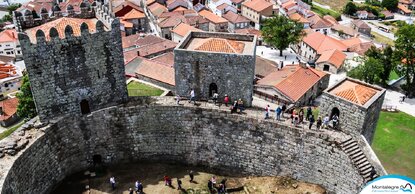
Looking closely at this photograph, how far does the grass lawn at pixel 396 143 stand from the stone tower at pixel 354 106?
12.9 metres

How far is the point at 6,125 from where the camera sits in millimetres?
50250

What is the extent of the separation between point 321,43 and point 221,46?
160 ft

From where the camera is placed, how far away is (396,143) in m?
38.2

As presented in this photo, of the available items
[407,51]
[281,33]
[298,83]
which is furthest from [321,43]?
[298,83]

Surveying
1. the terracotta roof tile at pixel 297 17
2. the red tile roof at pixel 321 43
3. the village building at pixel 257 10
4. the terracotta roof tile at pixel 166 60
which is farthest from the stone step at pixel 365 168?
the terracotta roof tile at pixel 297 17

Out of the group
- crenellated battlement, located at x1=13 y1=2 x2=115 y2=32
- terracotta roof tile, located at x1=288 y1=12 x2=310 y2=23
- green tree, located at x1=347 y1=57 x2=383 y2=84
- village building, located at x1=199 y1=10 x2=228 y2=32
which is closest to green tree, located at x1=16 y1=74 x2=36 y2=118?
crenellated battlement, located at x1=13 y1=2 x2=115 y2=32

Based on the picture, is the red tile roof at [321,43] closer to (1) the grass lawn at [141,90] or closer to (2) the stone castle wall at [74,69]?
(1) the grass lawn at [141,90]

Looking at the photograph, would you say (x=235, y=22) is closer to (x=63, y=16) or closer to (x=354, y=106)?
(x=63, y=16)

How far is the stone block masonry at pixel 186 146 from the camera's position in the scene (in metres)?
21.9

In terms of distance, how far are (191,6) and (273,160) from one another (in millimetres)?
74286

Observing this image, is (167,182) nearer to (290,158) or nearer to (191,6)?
(290,158)

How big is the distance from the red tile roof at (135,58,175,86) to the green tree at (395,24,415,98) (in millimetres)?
29683

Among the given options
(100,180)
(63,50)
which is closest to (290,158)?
(100,180)

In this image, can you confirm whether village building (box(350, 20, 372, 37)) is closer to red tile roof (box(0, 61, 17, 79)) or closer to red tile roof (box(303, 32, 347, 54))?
red tile roof (box(303, 32, 347, 54))
